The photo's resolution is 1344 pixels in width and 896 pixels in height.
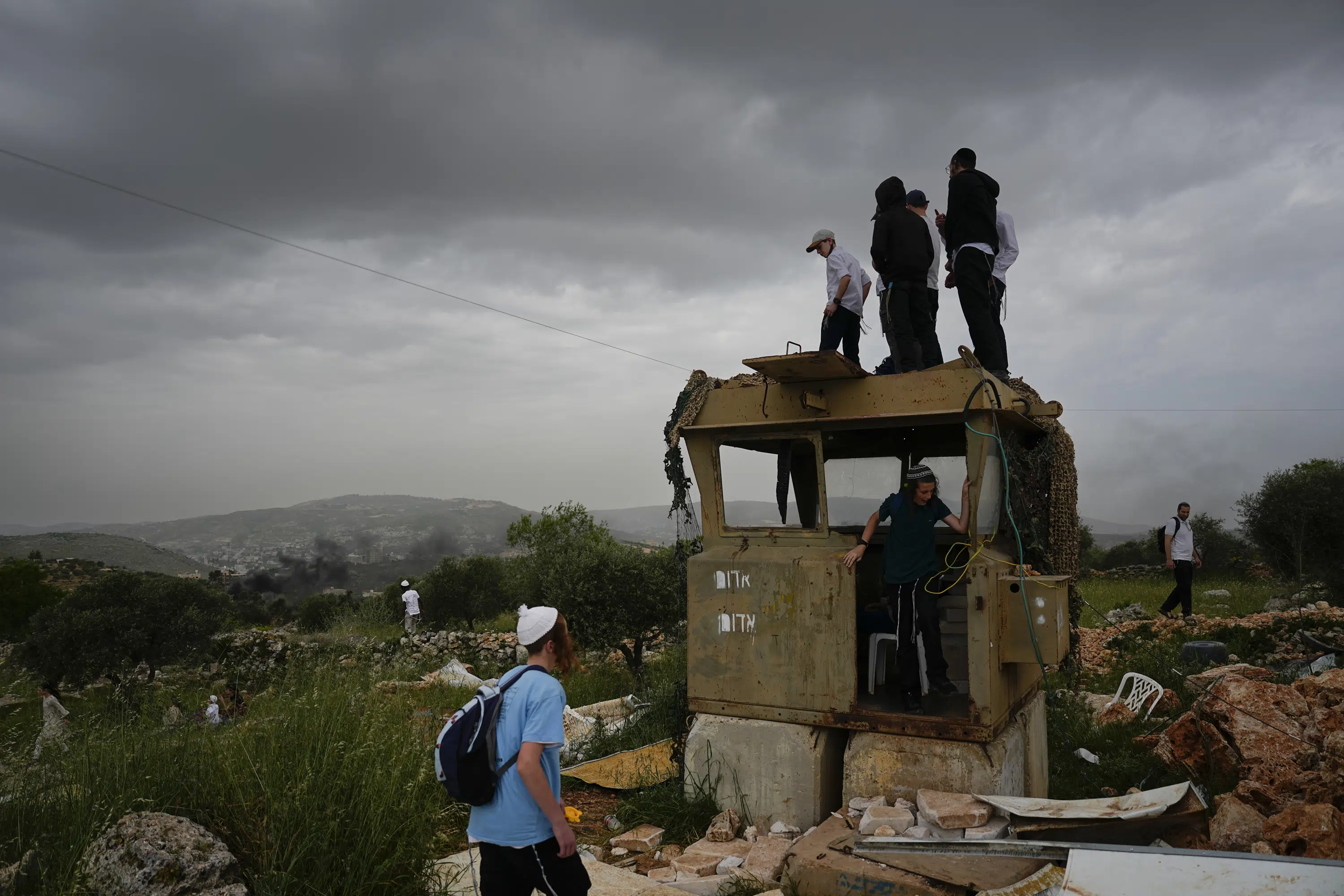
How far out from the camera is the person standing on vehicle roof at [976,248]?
24.4ft

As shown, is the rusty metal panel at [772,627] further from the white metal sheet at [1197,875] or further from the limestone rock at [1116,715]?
the limestone rock at [1116,715]

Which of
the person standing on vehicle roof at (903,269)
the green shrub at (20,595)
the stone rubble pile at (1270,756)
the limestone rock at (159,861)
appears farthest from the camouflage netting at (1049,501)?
the green shrub at (20,595)

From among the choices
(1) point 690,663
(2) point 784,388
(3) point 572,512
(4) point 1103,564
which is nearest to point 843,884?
(1) point 690,663

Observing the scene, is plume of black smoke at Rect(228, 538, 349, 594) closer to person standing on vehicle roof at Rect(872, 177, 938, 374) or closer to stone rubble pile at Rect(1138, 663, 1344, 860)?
person standing on vehicle roof at Rect(872, 177, 938, 374)

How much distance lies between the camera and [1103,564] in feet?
110

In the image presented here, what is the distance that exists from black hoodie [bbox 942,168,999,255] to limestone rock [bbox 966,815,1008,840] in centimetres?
475

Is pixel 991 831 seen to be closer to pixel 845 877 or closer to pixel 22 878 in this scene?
pixel 845 877

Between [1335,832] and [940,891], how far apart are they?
2.07m

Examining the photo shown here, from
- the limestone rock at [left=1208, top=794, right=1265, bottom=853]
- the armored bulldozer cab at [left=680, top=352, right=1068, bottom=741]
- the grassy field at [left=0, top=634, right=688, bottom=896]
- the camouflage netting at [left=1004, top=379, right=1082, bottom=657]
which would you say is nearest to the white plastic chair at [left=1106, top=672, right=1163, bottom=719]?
the camouflage netting at [left=1004, top=379, right=1082, bottom=657]

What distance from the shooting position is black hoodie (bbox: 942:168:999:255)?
7445mm

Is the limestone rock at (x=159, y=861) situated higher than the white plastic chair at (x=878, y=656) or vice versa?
the white plastic chair at (x=878, y=656)

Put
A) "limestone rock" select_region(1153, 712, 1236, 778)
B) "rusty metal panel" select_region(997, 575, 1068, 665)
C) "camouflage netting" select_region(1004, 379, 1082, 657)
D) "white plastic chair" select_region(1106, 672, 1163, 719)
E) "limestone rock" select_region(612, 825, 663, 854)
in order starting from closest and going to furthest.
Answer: "rusty metal panel" select_region(997, 575, 1068, 665) → "limestone rock" select_region(612, 825, 663, 854) → "limestone rock" select_region(1153, 712, 1236, 778) → "camouflage netting" select_region(1004, 379, 1082, 657) → "white plastic chair" select_region(1106, 672, 1163, 719)

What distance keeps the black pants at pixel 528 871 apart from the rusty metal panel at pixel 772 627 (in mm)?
3072

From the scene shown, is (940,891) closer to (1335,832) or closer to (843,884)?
(843,884)
